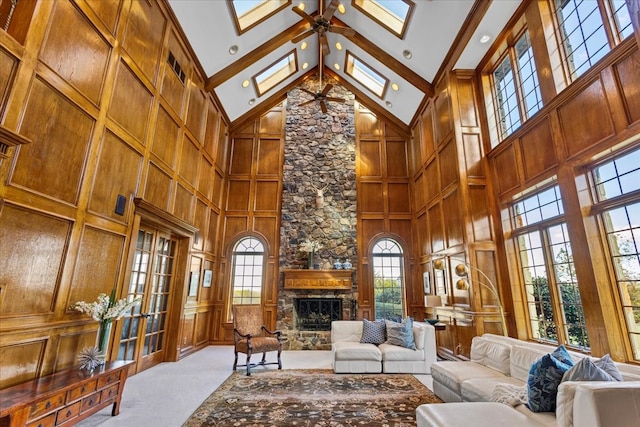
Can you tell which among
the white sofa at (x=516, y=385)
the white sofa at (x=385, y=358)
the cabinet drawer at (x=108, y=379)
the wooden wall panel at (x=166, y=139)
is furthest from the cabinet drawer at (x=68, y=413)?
the wooden wall panel at (x=166, y=139)

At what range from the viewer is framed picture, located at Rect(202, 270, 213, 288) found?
22.1 feet

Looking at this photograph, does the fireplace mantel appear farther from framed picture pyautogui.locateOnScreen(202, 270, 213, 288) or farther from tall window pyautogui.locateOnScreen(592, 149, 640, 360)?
tall window pyautogui.locateOnScreen(592, 149, 640, 360)

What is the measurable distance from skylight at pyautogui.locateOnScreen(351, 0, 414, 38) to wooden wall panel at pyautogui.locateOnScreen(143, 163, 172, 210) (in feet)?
17.0

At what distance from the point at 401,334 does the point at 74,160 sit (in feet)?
16.1

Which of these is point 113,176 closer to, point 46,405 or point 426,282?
point 46,405

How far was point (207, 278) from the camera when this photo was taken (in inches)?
273

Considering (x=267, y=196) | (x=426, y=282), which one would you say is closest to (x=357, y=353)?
(x=426, y=282)

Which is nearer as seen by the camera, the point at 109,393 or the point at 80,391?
the point at 80,391

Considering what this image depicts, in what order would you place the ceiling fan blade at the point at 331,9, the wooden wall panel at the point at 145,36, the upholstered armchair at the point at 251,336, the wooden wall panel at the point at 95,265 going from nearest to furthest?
1. the wooden wall panel at the point at 95,265
2. the wooden wall panel at the point at 145,36
3. the upholstered armchair at the point at 251,336
4. the ceiling fan blade at the point at 331,9

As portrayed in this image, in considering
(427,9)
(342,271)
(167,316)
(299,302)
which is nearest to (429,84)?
(427,9)

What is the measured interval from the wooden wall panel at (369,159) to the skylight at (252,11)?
3.82m

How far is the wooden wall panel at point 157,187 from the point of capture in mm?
4504

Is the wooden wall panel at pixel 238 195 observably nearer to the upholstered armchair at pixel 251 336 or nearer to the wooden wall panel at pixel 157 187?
the wooden wall panel at pixel 157 187

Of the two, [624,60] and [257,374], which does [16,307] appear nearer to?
[257,374]
